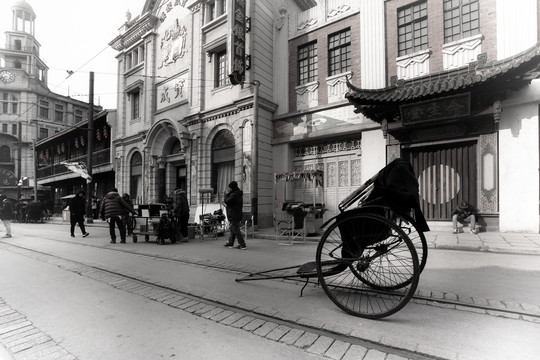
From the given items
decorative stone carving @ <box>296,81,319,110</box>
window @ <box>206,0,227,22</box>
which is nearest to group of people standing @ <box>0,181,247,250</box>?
decorative stone carving @ <box>296,81,319,110</box>

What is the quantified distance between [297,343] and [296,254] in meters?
4.39

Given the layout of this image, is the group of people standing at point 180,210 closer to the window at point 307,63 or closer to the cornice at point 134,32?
the window at point 307,63

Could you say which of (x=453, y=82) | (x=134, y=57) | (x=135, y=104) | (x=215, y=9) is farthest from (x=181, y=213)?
(x=134, y=57)

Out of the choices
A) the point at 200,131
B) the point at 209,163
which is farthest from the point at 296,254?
the point at 200,131

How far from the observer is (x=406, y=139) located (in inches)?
403

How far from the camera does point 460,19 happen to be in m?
9.73

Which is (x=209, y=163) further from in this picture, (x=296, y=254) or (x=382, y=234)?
(x=382, y=234)

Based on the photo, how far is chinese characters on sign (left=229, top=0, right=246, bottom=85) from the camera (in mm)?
12680

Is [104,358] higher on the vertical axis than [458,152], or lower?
lower

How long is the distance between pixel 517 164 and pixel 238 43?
11466 mm

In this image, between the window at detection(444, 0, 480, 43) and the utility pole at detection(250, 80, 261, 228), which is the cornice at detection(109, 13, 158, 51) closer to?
the utility pole at detection(250, 80, 261, 228)

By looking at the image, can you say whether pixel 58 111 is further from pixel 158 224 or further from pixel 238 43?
pixel 158 224

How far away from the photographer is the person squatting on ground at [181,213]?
948 cm

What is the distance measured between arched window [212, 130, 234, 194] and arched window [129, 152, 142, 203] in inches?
301
